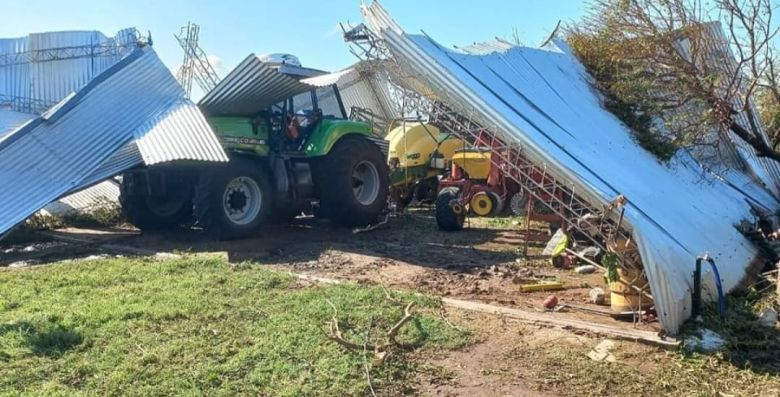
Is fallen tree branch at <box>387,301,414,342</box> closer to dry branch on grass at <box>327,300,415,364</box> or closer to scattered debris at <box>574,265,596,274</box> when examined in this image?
dry branch on grass at <box>327,300,415,364</box>

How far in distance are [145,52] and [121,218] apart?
351 cm

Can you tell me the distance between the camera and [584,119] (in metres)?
8.68

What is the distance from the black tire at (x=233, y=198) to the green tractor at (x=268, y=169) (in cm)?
1

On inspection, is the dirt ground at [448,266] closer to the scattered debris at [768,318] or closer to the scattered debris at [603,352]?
the scattered debris at [603,352]

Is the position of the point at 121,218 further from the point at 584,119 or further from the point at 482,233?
the point at 584,119

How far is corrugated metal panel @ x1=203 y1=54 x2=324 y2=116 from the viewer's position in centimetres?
961

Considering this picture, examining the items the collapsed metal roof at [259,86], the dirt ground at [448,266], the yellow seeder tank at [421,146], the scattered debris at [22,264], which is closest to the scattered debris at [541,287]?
the dirt ground at [448,266]

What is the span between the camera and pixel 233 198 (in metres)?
9.82

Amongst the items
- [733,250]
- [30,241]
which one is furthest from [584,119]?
[30,241]

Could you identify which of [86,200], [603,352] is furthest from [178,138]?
[603,352]

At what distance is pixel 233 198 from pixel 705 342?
701cm

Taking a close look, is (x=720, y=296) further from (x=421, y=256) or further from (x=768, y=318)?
(x=421, y=256)

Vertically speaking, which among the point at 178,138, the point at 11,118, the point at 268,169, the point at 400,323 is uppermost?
the point at 11,118

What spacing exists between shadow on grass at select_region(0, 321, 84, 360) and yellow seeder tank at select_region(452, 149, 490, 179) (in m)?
8.64
